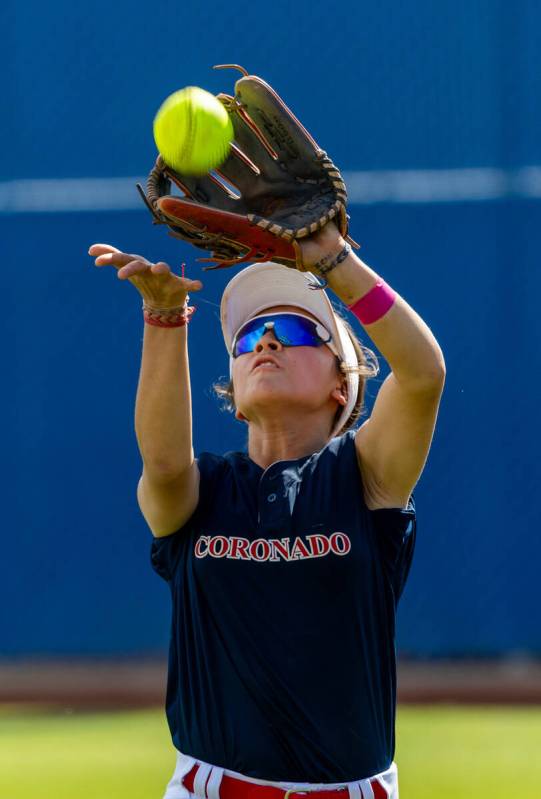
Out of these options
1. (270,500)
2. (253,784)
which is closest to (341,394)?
(270,500)

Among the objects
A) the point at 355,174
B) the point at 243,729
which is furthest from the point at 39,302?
the point at 243,729

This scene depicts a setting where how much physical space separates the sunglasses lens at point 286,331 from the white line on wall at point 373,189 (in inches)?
142

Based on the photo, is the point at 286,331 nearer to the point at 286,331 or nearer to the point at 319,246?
the point at 286,331

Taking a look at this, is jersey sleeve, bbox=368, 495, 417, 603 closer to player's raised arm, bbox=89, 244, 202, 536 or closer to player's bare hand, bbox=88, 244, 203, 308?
player's raised arm, bbox=89, 244, 202, 536

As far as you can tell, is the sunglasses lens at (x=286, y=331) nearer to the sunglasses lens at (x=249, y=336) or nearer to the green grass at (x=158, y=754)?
the sunglasses lens at (x=249, y=336)

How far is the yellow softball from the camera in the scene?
1965 millimetres

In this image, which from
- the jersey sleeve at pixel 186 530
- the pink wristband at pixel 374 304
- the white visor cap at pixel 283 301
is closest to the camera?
the pink wristband at pixel 374 304

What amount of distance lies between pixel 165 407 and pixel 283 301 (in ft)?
1.17

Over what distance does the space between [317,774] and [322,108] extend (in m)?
4.43

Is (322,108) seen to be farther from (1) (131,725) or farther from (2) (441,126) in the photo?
(1) (131,725)

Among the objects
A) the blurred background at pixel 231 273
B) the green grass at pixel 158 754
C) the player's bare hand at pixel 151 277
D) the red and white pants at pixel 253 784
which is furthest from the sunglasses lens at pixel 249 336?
the blurred background at pixel 231 273

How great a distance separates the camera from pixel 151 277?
1922 mm

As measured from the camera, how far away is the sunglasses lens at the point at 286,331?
7.03 feet

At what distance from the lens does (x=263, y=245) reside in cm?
189
